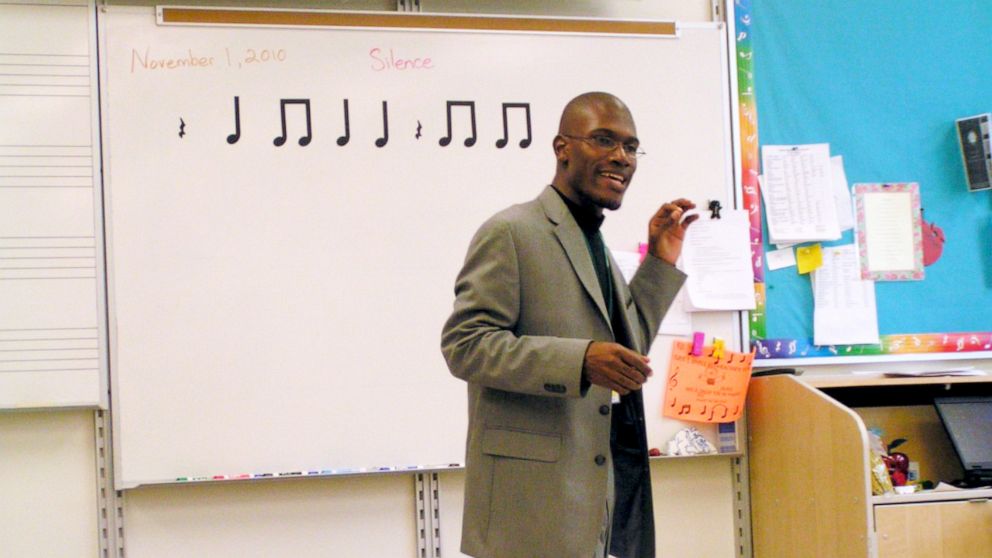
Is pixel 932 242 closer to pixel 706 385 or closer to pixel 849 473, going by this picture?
pixel 706 385

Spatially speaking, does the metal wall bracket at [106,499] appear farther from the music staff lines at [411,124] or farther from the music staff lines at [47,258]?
the music staff lines at [411,124]

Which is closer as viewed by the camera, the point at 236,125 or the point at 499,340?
the point at 499,340

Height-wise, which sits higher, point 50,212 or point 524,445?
point 50,212

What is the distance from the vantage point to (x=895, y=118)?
327 cm

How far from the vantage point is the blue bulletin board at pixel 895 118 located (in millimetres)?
3207

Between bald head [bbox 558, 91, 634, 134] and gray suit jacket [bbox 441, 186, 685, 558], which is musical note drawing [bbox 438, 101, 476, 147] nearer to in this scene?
bald head [bbox 558, 91, 634, 134]

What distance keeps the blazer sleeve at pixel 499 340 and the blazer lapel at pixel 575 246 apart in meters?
0.10

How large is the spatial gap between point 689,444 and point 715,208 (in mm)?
756

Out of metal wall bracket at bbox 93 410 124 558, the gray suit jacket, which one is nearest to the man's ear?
the gray suit jacket

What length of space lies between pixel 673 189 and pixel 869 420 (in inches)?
38.6

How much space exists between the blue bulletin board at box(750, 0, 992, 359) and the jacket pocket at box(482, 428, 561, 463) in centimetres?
181

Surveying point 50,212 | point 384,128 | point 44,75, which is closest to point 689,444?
point 384,128

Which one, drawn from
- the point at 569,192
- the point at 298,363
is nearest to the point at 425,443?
the point at 298,363

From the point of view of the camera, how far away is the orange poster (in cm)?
306
